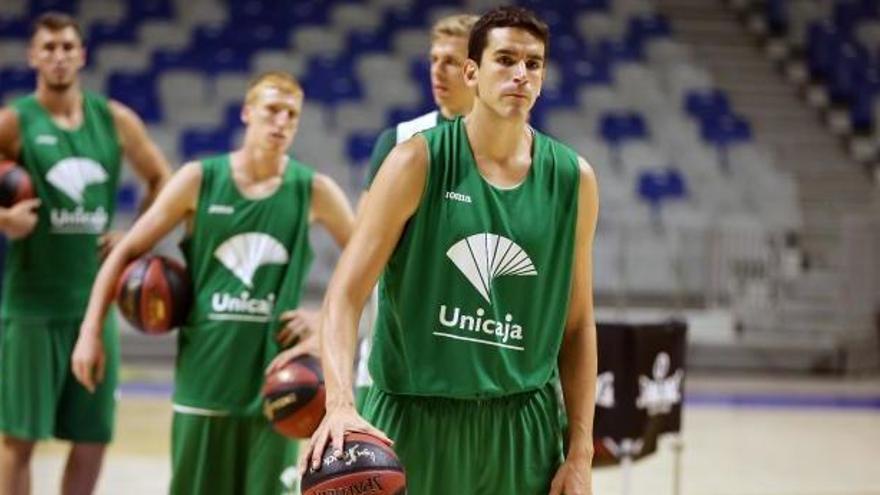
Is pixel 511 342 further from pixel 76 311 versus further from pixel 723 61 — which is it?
pixel 723 61

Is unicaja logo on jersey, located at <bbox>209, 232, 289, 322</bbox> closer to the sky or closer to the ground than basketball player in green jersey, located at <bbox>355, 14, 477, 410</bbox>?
closer to the ground

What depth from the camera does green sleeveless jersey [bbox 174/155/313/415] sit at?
4371 mm

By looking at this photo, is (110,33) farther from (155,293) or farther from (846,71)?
(155,293)

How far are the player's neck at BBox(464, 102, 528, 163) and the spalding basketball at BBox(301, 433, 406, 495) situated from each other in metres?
Answer: 0.73

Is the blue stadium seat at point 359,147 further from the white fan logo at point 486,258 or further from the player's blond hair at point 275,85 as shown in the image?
the white fan logo at point 486,258

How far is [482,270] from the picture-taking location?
294cm

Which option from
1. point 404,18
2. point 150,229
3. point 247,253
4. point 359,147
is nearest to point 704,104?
point 404,18

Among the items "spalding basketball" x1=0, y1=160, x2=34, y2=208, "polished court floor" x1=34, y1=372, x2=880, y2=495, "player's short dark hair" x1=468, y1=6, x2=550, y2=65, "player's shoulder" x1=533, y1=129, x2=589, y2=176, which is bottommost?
"polished court floor" x1=34, y1=372, x2=880, y2=495

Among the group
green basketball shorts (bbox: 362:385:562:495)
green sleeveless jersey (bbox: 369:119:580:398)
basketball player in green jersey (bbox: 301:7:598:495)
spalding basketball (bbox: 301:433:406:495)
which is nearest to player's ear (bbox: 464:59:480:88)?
basketball player in green jersey (bbox: 301:7:598:495)

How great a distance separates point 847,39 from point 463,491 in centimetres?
1422

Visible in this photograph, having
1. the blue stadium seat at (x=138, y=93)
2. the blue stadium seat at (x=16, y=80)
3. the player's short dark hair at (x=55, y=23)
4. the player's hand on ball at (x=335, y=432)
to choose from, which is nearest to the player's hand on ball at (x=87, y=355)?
the player's short dark hair at (x=55, y=23)

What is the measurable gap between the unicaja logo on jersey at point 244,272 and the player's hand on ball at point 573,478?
1677 millimetres

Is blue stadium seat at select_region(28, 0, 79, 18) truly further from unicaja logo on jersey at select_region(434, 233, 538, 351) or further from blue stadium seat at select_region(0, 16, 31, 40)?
unicaja logo on jersey at select_region(434, 233, 538, 351)

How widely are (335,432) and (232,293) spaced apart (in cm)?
182
